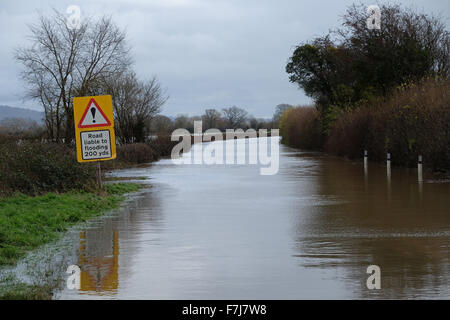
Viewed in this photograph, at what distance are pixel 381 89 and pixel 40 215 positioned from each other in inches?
1334

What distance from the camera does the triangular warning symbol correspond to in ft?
65.5

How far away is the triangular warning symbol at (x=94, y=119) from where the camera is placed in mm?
19969

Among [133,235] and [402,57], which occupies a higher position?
[402,57]

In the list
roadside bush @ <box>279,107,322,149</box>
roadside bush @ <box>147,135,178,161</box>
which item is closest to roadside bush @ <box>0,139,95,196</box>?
roadside bush @ <box>147,135,178,161</box>

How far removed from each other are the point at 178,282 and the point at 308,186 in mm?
15894

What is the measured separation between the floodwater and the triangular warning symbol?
8.03 feet

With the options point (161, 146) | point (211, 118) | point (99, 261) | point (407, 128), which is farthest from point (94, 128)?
point (211, 118)

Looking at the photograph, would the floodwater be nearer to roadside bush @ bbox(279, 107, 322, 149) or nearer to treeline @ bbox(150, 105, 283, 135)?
roadside bush @ bbox(279, 107, 322, 149)

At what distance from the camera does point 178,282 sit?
8.85 m

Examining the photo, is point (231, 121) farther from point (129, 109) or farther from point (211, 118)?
point (129, 109)

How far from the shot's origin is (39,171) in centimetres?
2069

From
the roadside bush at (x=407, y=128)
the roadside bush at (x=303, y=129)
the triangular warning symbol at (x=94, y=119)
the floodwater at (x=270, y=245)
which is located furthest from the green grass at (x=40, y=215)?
the roadside bush at (x=303, y=129)

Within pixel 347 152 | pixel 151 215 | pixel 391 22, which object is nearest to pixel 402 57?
pixel 391 22
